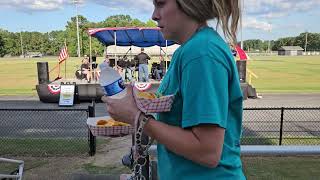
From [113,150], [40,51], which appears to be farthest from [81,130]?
[40,51]

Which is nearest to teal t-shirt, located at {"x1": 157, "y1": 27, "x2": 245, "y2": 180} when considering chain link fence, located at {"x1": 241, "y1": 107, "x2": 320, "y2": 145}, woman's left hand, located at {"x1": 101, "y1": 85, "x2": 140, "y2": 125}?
woman's left hand, located at {"x1": 101, "y1": 85, "x2": 140, "y2": 125}

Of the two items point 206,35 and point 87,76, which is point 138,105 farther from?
point 87,76

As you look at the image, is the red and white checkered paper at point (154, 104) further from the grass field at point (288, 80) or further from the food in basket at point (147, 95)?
the grass field at point (288, 80)

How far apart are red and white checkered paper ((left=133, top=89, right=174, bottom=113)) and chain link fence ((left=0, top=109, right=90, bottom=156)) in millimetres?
6526

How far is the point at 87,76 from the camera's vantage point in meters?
19.5

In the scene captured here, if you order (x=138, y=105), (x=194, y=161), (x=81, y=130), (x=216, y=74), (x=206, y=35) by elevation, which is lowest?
(x=81, y=130)

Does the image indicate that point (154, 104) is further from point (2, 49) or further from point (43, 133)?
point (2, 49)

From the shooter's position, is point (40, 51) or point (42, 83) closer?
point (42, 83)

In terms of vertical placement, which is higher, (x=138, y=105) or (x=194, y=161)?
(x=138, y=105)

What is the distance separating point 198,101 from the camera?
125 cm

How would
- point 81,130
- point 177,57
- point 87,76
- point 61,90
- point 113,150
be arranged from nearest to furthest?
A: point 177,57, point 113,150, point 81,130, point 61,90, point 87,76

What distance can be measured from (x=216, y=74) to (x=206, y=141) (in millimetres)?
215

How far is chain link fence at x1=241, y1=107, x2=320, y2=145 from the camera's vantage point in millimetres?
8797

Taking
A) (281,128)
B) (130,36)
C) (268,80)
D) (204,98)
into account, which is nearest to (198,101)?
(204,98)
